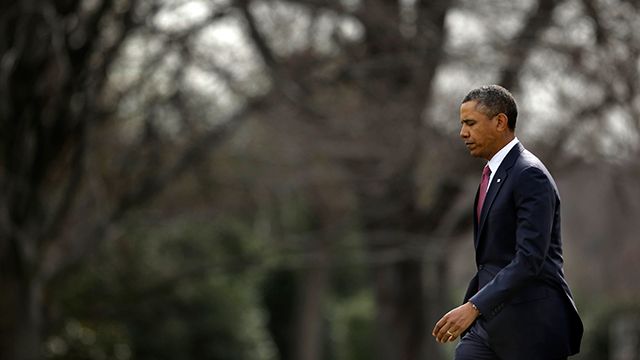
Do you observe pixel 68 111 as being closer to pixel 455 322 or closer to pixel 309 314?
pixel 455 322

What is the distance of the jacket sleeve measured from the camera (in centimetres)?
491

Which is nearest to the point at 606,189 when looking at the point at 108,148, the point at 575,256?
the point at 108,148

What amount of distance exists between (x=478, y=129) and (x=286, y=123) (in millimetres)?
13826

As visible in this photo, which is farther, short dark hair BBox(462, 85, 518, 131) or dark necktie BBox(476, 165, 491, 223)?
dark necktie BBox(476, 165, 491, 223)

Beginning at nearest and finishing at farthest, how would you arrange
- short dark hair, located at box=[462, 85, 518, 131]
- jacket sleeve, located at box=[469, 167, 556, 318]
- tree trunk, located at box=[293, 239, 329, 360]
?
jacket sleeve, located at box=[469, 167, 556, 318]
short dark hair, located at box=[462, 85, 518, 131]
tree trunk, located at box=[293, 239, 329, 360]

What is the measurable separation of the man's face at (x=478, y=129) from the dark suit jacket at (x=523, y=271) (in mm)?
93

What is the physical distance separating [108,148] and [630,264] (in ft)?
45.8

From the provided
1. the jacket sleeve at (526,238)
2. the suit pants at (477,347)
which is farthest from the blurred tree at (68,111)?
the jacket sleeve at (526,238)

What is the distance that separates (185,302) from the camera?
89.7 feet

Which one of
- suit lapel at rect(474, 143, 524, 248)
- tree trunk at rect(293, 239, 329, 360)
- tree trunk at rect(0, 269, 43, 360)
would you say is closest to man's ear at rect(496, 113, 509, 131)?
suit lapel at rect(474, 143, 524, 248)

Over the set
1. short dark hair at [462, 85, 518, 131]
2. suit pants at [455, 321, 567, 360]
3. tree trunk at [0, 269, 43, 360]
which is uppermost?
short dark hair at [462, 85, 518, 131]

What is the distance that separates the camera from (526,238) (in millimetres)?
4902

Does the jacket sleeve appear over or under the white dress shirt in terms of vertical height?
under

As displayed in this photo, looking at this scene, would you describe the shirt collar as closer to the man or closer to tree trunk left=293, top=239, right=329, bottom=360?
the man
